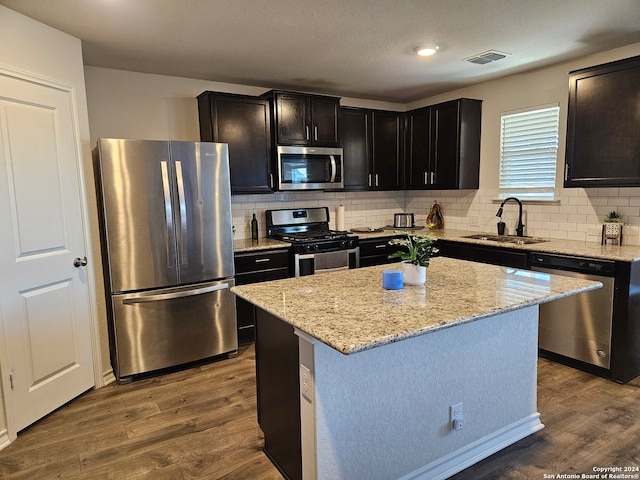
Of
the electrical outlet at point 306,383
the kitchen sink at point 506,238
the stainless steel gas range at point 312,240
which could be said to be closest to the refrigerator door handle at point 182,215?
the stainless steel gas range at point 312,240

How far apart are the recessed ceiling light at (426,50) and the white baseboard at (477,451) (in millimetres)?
2558

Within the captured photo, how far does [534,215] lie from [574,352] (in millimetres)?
1353

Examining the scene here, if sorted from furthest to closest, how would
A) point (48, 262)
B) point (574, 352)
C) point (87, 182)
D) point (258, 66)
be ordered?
1. point (258, 66)
2. point (574, 352)
3. point (87, 182)
4. point (48, 262)

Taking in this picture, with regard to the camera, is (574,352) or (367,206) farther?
(367,206)

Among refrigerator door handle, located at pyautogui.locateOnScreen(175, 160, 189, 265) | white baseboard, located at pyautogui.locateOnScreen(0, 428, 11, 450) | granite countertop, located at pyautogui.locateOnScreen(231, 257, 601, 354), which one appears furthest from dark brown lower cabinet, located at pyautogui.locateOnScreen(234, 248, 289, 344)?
white baseboard, located at pyautogui.locateOnScreen(0, 428, 11, 450)

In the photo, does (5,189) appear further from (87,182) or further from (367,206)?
(367,206)

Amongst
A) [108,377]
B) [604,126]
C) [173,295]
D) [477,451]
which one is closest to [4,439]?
[108,377]

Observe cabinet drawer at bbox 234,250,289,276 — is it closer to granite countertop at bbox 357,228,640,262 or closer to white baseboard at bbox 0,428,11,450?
granite countertop at bbox 357,228,640,262

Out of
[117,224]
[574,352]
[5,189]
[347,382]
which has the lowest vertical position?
[574,352]

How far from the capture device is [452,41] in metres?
3.00

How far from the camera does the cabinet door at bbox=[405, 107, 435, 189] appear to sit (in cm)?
457

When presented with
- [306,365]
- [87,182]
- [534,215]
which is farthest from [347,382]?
[534,215]

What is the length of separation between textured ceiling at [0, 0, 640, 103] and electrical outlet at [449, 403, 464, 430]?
7.16 feet

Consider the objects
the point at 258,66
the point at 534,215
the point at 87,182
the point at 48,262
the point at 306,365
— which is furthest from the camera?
the point at 534,215
